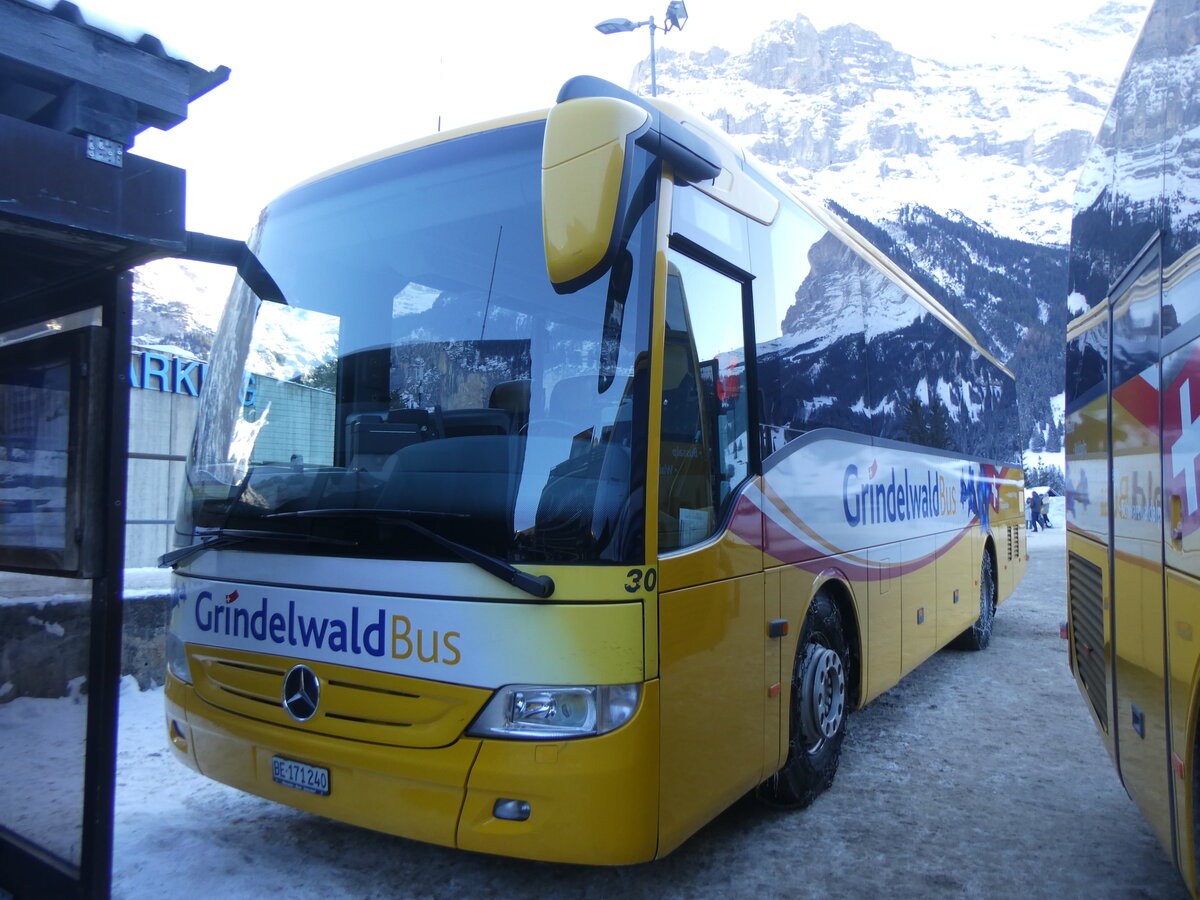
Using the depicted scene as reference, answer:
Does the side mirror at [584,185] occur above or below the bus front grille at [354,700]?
above

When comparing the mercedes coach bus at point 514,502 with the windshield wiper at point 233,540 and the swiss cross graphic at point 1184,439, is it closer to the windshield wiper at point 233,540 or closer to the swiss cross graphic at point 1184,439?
the windshield wiper at point 233,540

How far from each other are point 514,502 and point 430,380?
2.19 ft

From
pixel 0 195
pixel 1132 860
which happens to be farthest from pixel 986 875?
pixel 0 195

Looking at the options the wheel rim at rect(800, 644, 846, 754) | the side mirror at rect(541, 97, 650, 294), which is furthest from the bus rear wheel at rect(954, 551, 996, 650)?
the side mirror at rect(541, 97, 650, 294)

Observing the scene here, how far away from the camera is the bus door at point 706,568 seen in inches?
123

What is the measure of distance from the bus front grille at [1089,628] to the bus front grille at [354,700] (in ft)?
8.69

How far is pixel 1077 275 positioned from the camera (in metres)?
4.44

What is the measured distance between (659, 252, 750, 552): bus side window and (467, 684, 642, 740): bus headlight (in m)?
0.54

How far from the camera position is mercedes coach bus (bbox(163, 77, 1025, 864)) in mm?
2912

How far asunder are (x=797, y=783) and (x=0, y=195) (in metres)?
3.87

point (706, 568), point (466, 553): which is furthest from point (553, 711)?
point (706, 568)

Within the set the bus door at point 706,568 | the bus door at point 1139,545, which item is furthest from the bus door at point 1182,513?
the bus door at point 706,568

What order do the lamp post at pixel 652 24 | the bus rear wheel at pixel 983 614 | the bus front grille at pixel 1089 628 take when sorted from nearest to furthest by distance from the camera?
the bus front grille at pixel 1089 628 → the bus rear wheel at pixel 983 614 → the lamp post at pixel 652 24

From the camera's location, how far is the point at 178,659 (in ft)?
12.5
